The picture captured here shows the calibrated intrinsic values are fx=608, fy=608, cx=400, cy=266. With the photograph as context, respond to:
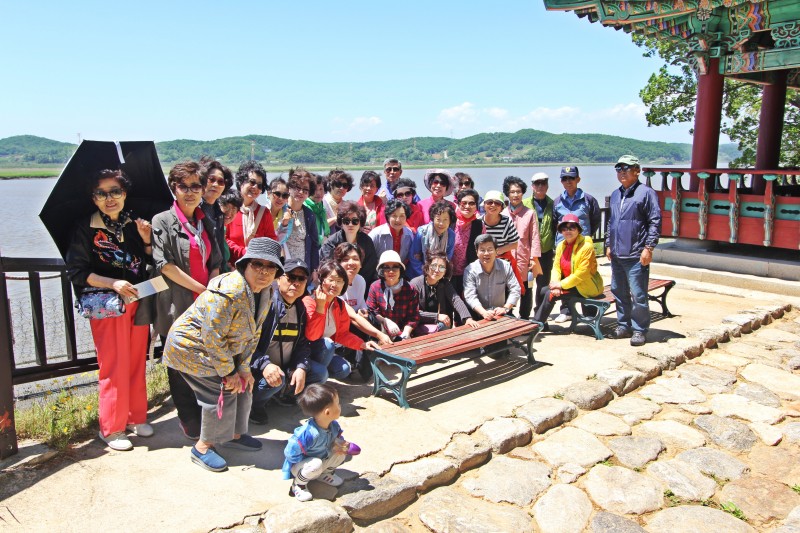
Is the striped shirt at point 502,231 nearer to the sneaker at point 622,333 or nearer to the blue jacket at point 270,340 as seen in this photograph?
the sneaker at point 622,333

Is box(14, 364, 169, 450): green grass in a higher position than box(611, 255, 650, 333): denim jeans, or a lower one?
lower

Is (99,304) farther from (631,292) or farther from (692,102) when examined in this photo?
(692,102)

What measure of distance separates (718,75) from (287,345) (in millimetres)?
9162

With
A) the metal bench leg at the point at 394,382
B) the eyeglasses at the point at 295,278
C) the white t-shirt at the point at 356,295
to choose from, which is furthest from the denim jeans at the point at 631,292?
the eyeglasses at the point at 295,278

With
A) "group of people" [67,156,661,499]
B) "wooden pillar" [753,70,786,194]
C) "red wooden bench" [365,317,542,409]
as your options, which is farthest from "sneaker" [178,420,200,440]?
"wooden pillar" [753,70,786,194]

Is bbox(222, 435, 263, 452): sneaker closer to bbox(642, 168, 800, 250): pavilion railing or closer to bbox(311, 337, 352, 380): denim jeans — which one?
bbox(311, 337, 352, 380): denim jeans

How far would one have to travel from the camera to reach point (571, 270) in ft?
21.0

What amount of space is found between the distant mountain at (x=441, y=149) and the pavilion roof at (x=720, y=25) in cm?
4479

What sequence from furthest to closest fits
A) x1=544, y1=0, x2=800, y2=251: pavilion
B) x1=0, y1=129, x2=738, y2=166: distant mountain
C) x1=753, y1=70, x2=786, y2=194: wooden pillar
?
x1=0, y1=129, x2=738, y2=166: distant mountain, x1=753, y1=70, x2=786, y2=194: wooden pillar, x1=544, y1=0, x2=800, y2=251: pavilion

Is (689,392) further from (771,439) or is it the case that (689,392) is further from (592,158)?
(592,158)

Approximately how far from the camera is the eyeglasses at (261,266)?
10.8 ft

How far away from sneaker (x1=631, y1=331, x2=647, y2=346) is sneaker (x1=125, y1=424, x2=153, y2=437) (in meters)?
4.56

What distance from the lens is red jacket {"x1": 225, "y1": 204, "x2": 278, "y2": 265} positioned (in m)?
4.91

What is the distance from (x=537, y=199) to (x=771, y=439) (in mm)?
3418
